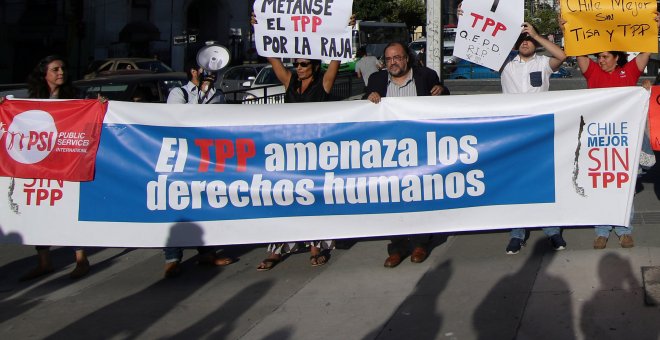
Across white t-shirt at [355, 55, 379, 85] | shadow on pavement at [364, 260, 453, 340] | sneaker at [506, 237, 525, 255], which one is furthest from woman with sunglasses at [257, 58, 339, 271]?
white t-shirt at [355, 55, 379, 85]

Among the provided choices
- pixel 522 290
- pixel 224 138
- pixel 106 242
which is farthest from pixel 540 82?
pixel 106 242

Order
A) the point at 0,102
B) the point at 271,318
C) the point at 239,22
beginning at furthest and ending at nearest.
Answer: the point at 239,22 → the point at 0,102 → the point at 271,318

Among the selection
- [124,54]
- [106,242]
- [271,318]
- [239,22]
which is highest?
[239,22]

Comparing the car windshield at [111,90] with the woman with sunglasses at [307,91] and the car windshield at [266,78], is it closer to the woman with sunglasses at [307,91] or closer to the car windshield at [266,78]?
the woman with sunglasses at [307,91]

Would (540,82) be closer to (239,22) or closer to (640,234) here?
(640,234)

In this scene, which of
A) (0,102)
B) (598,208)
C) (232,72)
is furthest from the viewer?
(232,72)

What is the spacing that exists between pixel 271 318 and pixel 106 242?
179 cm

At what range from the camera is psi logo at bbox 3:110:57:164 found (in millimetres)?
7238

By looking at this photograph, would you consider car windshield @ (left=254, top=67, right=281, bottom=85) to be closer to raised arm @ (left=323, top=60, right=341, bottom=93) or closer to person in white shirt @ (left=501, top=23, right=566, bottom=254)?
raised arm @ (left=323, top=60, right=341, bottom=93)

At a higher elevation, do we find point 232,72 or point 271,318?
point 232,72

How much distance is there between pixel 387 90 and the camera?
287 inches

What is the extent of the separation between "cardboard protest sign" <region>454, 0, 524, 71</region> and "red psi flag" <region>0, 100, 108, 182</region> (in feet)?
10.0

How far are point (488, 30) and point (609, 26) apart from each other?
→ 96 cm

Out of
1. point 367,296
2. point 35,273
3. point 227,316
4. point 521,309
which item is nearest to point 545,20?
point 35,273
